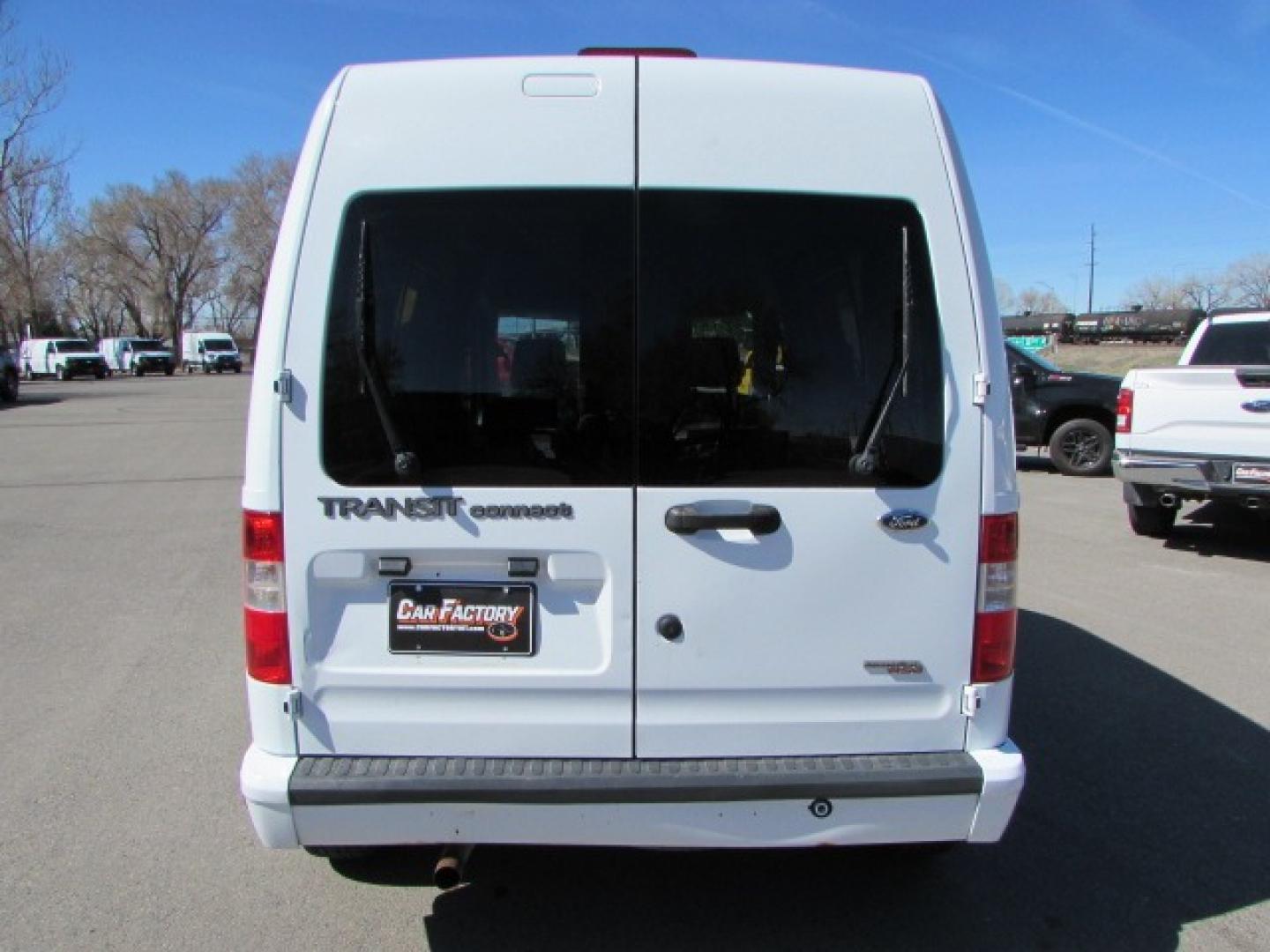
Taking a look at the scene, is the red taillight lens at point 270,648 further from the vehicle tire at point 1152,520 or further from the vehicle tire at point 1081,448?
the vehicle tire at point 1081,448

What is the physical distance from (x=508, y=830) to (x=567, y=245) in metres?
1.55

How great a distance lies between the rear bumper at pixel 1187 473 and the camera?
7688mm

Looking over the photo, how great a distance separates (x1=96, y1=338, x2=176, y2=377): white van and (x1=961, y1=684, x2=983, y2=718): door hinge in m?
62.6

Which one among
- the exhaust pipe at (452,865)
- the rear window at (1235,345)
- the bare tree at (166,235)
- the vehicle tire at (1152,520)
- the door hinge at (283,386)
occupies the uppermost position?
the bare tree at (166,235)

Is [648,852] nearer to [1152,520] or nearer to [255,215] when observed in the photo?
[1152,520]

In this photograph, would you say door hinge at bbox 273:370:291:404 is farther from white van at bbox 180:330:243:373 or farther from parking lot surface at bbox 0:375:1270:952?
white van at bbox 180:330:243:373

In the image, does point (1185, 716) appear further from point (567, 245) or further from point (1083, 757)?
point (567, 245)

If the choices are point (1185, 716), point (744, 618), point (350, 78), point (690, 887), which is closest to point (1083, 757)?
point (1185, 716)

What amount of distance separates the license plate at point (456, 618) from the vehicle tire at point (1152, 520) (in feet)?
26.4

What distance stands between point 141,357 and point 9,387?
29208mm

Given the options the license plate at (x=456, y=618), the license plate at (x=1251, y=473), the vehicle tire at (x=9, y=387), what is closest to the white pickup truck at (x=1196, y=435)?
the license plate at (x=1251, y=473)

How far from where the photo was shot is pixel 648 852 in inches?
134

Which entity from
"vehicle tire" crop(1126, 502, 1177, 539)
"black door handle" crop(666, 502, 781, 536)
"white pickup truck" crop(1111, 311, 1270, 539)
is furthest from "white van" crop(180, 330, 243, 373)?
"black door handle" crop(666, 502, 781, 536)

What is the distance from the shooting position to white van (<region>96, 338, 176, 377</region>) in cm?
5747
